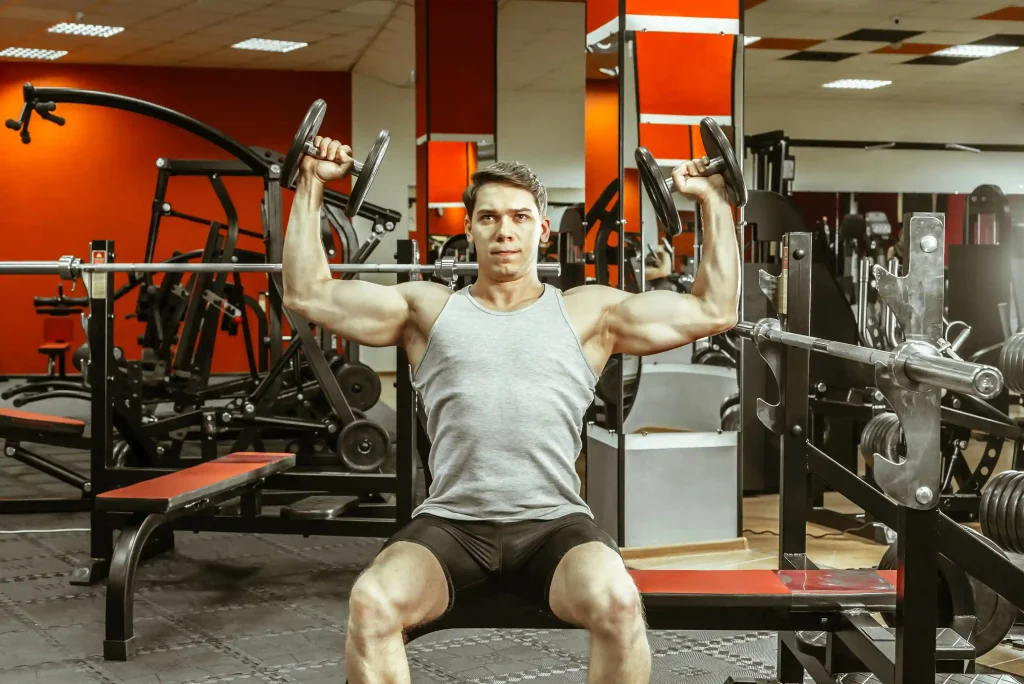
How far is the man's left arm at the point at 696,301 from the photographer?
1.91m

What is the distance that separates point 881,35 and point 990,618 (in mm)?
7947

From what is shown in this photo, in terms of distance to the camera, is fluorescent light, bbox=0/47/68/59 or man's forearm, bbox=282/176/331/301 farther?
fluorescent light, bbox=0/47/68/59

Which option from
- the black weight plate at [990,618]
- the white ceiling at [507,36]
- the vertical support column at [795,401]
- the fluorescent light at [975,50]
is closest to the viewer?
the vertical support column at [795,401]

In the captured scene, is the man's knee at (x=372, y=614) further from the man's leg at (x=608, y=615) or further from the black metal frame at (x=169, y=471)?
the black metal frame at (x=169, y=471)

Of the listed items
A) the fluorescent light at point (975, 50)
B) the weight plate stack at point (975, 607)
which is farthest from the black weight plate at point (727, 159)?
the fluorescent light at point (975, 50)

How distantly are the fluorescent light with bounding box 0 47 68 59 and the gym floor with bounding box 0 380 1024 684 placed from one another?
7.81 meters

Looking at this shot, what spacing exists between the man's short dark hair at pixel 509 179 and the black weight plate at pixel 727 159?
337mm

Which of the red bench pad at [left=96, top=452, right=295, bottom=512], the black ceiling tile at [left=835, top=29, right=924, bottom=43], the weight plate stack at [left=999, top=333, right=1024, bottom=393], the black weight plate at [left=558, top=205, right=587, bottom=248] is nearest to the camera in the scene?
the weight plate stack at [left=999, top=333, right=1024, bottom=393]

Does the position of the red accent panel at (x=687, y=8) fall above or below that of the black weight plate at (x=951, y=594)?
above

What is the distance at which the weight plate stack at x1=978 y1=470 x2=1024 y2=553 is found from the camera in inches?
92.8

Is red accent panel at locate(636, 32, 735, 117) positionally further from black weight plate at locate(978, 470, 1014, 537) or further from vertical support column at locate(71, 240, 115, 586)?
vertical support column at locate(71, 240, 115, 586)

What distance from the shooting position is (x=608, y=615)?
1687mm

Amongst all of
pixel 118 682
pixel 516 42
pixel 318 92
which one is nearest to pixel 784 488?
pixel 118 682

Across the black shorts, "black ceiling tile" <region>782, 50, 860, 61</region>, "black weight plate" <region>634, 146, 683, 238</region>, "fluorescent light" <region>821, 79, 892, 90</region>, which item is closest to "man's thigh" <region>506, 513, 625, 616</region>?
the black shorts
